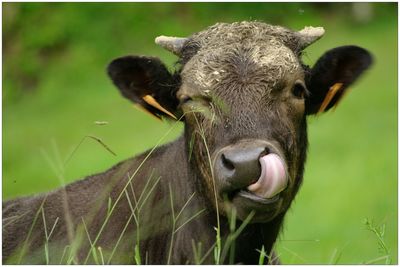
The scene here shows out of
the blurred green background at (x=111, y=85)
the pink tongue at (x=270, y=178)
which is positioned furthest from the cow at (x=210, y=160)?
the blurred green background at (x=111, y=85)

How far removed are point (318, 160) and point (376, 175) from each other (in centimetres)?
255

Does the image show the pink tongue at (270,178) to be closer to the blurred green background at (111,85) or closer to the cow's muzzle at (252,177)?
the cow's muzzle at (252,177)

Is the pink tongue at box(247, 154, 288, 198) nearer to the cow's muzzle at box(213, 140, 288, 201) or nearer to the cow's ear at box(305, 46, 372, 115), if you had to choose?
the cow's muzzle at box(213, 140, 288, 201)

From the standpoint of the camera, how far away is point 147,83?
8102mm

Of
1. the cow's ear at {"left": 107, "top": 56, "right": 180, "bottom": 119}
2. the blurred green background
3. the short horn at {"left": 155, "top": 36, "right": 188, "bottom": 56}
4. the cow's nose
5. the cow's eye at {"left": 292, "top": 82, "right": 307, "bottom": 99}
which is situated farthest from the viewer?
the blurred green background

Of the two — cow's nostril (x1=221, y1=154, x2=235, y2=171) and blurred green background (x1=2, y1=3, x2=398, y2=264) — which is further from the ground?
cow's nostril (x1=221, y1=154, x2=235, y2=171)

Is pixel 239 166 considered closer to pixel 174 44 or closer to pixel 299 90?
pixel 299 90

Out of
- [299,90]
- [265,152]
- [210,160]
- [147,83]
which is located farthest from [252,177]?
[147,83]

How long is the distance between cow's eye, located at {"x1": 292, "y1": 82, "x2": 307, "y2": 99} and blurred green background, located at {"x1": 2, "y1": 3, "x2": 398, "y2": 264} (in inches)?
775

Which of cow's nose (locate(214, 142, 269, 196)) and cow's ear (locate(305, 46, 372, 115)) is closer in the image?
cow's nose (locate(214, 142, 269, 196))

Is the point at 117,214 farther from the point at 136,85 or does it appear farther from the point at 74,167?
the point at 74,167

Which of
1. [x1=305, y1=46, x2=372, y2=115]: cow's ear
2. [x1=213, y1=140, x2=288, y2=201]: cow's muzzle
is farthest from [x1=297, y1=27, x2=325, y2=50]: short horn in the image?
[x1=213, y1=140, x2=288, y2=201]: cow's muzzle

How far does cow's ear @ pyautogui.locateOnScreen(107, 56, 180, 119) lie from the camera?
26.2ft

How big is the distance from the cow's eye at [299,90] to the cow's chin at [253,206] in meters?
0.99
